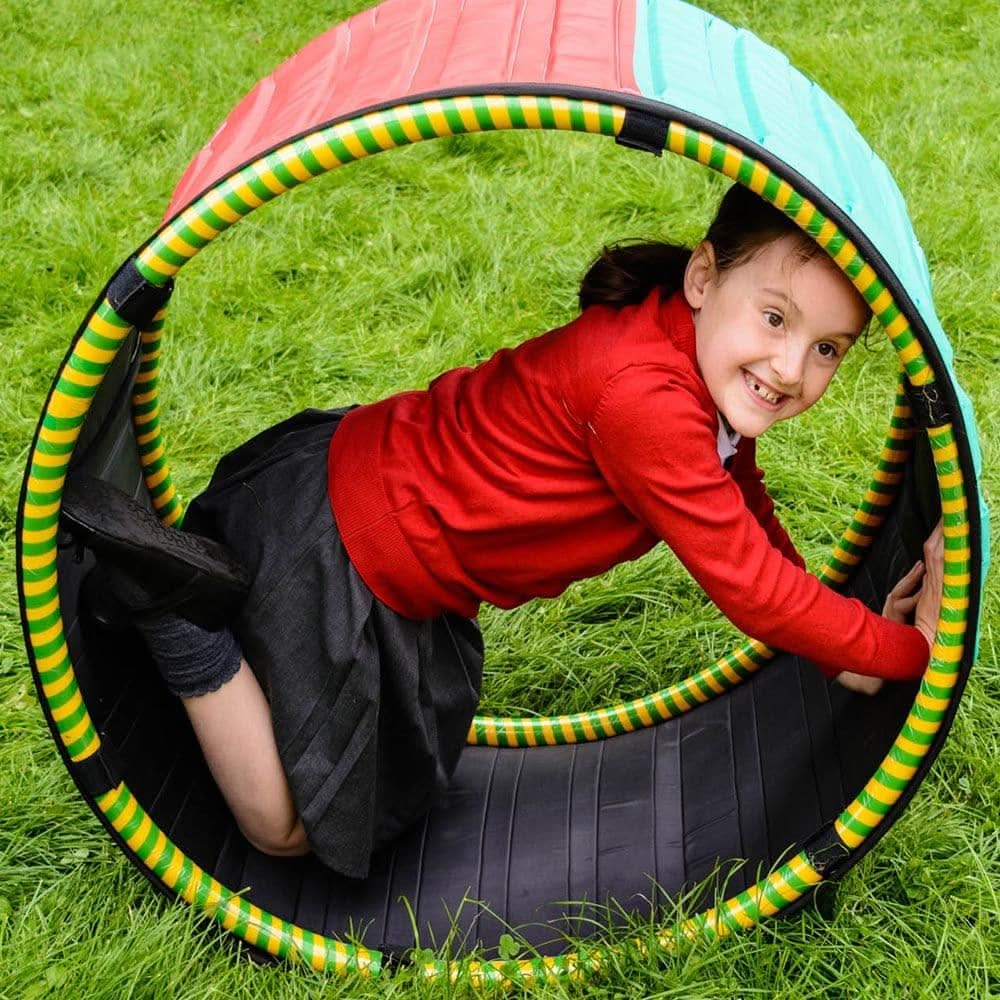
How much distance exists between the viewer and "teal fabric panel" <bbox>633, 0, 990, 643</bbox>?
1610 millimetres

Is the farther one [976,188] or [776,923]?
[976,188]

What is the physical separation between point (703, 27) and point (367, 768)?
1286 millimetres

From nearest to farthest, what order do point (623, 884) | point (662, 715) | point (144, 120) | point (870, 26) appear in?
point (623, 884)
point (662, 715)
point (144, 120)
point (870, 26)

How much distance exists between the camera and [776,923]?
2178mm

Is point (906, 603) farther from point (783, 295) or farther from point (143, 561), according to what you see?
point (143, 561)

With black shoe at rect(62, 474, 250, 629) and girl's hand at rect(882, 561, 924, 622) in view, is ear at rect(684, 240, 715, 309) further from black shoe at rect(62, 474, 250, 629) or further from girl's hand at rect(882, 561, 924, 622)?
black shoe at rect(62, 474, 250, 629)

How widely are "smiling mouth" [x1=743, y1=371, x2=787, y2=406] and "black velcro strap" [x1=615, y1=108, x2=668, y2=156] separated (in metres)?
0.41

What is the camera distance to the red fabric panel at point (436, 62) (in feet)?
5.33

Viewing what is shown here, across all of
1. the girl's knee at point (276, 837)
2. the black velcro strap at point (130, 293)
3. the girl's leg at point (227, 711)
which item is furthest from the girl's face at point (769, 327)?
the girl's knee at point (276, 837)

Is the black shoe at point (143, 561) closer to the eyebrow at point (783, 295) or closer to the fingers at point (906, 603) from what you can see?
the eyebrow at point (783, 295)

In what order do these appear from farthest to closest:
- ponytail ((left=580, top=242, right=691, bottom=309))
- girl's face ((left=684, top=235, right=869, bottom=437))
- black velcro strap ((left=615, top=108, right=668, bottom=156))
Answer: ponytail ((left=580, top=242, right=691, bottom=309)) < girl's face ((left=684, top=235, right=869, bottom=437)) < black velcro strap ((left=615, top=108, right=668, bottom=156))

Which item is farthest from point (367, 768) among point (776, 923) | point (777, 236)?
point (777, 236)

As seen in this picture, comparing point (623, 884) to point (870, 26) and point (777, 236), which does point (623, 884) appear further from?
point (870, 26)

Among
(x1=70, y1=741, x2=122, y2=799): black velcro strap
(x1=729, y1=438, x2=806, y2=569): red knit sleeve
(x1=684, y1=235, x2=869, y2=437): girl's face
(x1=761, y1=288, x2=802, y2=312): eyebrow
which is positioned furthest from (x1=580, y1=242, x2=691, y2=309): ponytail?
(x1=70, y1=741, x2=122, y2=799): black velcro strap
